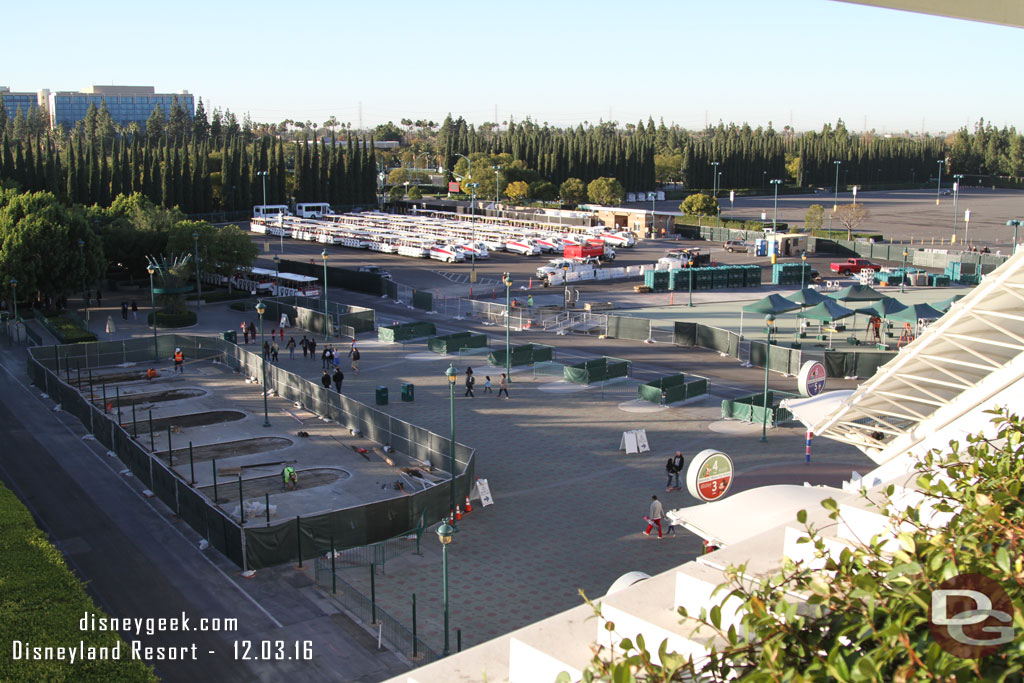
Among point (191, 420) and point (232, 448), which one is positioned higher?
point (191, 420)

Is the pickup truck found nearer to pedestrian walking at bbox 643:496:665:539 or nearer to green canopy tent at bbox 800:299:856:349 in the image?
green canopy tent at bbox 800:299:856:349

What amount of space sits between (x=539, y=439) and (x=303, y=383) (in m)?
9.37

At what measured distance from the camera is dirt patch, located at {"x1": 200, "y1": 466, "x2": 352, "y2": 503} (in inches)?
1005

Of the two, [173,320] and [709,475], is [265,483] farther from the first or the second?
[173,320]

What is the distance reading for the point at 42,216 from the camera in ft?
167

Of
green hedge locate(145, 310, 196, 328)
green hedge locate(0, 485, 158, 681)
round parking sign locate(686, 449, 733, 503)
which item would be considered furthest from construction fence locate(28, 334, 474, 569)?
green hedge locate(145, 310, 196, 328)

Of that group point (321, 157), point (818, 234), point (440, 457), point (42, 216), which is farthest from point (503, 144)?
point (440, 457)

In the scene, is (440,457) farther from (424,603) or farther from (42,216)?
(42,216)

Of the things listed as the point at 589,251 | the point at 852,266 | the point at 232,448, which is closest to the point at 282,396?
the point at 232,448

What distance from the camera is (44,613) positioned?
1446 centimetres

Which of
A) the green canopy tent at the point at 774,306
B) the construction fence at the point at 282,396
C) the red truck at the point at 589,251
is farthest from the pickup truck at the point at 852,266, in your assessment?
the construction fence at the point at 282,396

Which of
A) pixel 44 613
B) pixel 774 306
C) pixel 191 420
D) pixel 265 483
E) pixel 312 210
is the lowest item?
pixel 265 483

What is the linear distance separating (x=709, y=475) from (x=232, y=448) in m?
15.6

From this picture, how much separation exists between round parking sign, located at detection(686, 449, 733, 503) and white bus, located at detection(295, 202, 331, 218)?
288 feet
